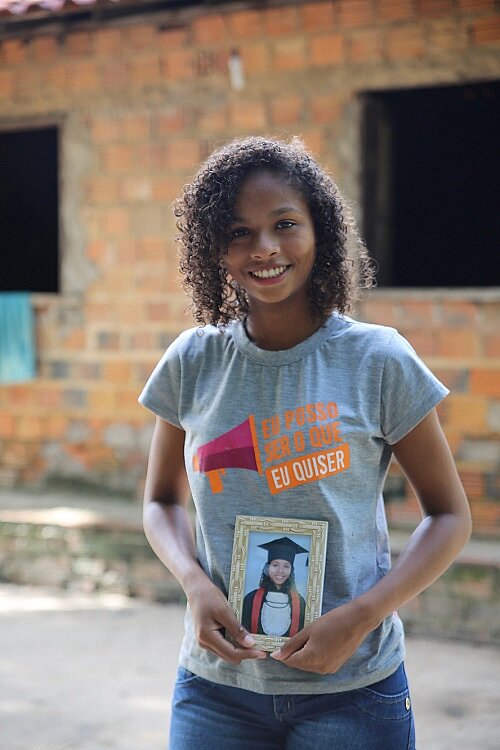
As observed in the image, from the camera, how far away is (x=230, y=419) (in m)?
1.62

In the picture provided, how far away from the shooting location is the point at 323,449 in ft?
5.08

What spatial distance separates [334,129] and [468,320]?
1.34 m

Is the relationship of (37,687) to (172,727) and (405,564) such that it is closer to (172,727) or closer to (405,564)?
(172,727)

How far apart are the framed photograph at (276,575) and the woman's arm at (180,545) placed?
0.03 metres

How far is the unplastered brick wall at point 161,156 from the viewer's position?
17.0 ft

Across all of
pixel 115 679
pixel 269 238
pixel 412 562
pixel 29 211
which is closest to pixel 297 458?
pixel 412 562

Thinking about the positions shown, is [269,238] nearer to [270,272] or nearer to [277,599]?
[270,272]

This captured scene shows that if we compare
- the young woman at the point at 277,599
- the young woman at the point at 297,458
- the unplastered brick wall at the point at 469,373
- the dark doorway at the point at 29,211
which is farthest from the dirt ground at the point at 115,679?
the dark doorway at the point at 29,211

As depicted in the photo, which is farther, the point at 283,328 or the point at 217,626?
the point at 283,328

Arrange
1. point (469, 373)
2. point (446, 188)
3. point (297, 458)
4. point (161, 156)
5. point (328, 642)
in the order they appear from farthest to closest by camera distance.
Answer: point (446, 188) < point (161, 156) < point (469, 373) < point (297, 458) < point (328, 642)

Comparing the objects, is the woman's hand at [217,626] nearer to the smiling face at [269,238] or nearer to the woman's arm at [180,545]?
the woman's arm at [180,545]

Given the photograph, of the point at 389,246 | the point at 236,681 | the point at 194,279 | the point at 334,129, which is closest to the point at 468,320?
the point at 389,246

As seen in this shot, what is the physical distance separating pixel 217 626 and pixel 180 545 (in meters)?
0.23

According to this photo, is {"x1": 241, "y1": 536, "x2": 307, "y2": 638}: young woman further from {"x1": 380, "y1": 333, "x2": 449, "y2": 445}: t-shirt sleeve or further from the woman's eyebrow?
the woman's eyebrow
